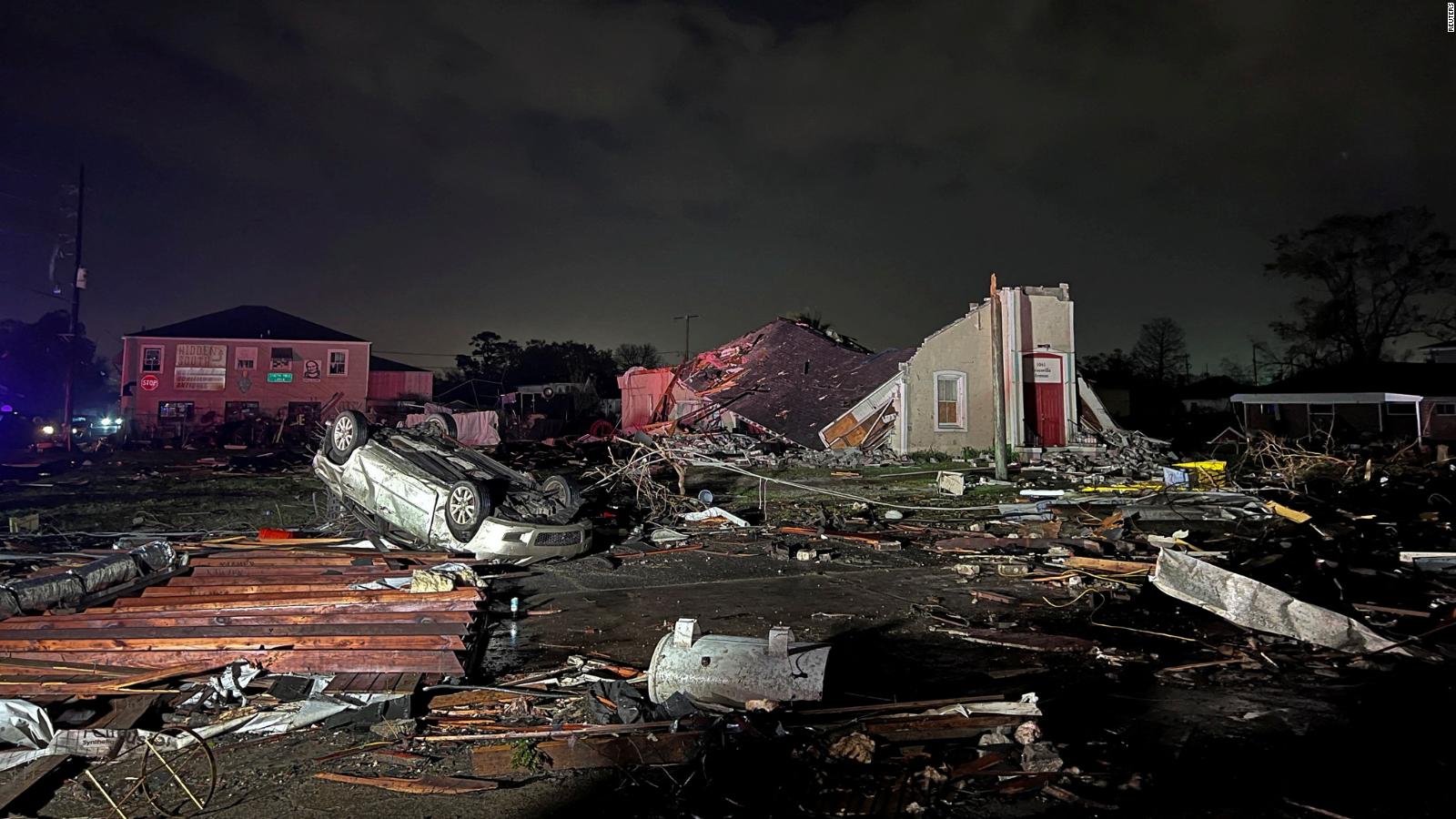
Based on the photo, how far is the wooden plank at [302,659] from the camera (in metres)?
5.59

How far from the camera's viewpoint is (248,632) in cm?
599

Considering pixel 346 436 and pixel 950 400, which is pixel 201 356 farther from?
pixel 346 436

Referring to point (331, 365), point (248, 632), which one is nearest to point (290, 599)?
point (248, 632)

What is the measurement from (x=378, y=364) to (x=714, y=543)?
48.2m

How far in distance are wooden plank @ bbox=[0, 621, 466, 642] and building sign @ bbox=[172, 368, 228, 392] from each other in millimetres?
43666

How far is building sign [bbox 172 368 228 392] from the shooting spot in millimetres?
42750

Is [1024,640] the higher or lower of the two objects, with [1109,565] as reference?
lower

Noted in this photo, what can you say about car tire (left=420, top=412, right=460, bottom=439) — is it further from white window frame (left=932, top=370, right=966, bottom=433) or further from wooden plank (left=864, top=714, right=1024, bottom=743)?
white window frame (left=932, top=370, right=966, bottom=433)

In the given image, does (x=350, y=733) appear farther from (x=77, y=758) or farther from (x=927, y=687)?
(x=927, y=687)

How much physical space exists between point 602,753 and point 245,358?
47.4m

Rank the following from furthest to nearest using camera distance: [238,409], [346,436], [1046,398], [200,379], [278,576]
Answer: [238,409] < [200,379] < [1046,398] < [346,436] < [278,576]

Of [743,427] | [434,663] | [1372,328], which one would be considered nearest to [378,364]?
[743,427]

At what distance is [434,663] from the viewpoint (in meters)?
5.62

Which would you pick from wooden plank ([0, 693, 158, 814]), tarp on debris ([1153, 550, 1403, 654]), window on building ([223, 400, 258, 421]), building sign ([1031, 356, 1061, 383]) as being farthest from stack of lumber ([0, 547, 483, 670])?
window on building ([223, 400, 258, 421])
